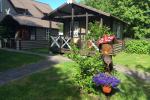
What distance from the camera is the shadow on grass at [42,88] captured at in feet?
35.9

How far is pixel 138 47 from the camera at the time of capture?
29.5 metres

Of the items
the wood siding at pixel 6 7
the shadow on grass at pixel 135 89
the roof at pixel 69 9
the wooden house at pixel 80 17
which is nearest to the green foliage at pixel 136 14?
the wooden house at pixel 80 17

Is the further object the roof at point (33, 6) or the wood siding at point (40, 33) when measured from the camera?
the roof at point (33, 6)

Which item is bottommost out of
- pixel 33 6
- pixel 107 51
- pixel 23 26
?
pixel 107 51

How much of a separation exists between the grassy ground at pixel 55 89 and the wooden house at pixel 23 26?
544 inches

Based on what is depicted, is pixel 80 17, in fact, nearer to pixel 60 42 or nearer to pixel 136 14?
pixel 60 42

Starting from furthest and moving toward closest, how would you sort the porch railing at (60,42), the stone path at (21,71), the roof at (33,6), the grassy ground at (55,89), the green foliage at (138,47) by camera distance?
the roof at (33,6) → the green foliage at (138,47) → the porch railing at (60,42) → the stone path at (21,71) → the grassy ground at (55,89)

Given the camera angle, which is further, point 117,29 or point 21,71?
point 117,29

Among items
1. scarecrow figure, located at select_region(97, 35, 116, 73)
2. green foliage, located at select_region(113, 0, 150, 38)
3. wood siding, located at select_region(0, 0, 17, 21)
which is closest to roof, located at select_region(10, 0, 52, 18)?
wood siding, located at select_region(0, 0, 17, 21)

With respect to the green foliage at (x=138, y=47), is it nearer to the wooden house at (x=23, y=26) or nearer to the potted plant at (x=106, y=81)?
the wooden house at (x=23, y=26)

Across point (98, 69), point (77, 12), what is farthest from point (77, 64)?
point (77, 12)

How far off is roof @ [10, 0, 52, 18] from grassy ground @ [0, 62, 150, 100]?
2829 centimetres

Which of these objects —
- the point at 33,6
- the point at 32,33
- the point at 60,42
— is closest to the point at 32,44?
the point at 32,33

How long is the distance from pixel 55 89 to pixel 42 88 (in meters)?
0.54
